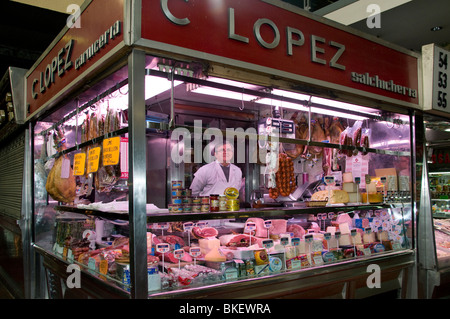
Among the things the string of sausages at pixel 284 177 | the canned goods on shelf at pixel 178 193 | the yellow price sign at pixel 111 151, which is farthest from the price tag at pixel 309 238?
the yellow price sign at pixel 111 151

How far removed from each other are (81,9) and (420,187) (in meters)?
3.93

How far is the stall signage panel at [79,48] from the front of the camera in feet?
8.43

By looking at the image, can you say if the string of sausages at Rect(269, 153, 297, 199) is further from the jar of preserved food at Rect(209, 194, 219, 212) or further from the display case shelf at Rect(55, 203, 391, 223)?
the jar of preserved food at Rect(209, 194, 219, 212)

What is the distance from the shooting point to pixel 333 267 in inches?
135

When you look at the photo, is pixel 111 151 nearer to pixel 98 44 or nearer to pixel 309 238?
pixel 98 44

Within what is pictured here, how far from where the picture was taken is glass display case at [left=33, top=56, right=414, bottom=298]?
Result: 2.85 metres

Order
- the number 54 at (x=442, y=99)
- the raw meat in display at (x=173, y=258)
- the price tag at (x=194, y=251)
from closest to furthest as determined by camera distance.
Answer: the price tag at (x=194, y=251)
the raw meat in display at (x=173, y=258)
the number 54 at (x=442, y=99)

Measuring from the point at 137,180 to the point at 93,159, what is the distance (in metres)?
1.04

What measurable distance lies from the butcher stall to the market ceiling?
38.2 inches

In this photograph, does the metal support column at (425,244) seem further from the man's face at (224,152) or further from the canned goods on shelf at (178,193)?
the canned goods on shelf at (178,193)

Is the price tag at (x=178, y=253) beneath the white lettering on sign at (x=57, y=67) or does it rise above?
beneath

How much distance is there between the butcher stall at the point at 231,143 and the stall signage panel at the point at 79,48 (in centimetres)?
2
